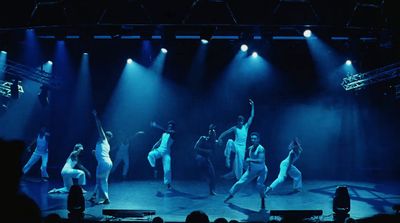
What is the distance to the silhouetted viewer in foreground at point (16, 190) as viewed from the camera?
165 centimetres

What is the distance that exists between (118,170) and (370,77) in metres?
11.4

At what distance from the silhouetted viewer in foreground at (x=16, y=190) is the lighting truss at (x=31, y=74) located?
11.6 meters

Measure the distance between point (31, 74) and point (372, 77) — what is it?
1227 cm

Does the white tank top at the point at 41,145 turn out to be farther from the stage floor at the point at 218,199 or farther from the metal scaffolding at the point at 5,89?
the metal scaffolding at the point at 5,89

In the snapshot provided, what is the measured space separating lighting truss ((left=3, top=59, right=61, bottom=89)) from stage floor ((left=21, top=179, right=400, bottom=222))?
12.5ft

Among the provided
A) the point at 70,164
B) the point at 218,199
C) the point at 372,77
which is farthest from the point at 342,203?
the point at 70,164

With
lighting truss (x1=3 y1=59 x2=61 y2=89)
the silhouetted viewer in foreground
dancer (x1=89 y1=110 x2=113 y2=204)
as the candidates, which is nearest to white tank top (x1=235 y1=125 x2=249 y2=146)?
dancer (x1=89 y1=110 x2=113 y2=204)

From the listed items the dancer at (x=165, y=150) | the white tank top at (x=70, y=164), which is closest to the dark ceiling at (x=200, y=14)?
the white tank top at (x=70, y=164)

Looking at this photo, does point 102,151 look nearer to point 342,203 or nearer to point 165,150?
point 165,150

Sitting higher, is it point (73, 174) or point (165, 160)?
point (165, 160)

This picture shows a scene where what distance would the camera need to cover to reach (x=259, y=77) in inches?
666

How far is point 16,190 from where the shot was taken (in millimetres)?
1712

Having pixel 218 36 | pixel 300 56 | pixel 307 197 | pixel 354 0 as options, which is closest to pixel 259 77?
pixel 300 56

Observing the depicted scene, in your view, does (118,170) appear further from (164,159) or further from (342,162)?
(342,162)
